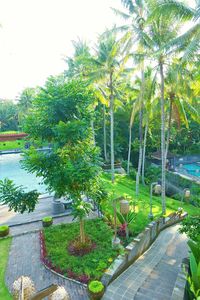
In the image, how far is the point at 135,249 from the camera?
10.7 m

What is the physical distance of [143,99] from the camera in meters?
18.3

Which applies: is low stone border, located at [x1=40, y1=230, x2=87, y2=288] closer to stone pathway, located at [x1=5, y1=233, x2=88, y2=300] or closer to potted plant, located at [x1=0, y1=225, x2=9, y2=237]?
stone pathway, located at [x1=5, y1=233, x2=88, y2=300]

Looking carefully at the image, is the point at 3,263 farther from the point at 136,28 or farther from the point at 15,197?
the point at 136,28

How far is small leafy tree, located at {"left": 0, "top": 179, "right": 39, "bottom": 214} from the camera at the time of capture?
32.3 feet

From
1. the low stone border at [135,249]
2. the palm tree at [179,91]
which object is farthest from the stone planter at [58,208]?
the palm tree at [179,91]

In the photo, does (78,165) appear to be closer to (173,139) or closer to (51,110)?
(51,110)

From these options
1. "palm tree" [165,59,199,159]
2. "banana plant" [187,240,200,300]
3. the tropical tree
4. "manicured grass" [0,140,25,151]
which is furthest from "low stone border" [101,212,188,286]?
the tropical tree

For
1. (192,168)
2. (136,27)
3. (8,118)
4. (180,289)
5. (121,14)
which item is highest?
(121,14)

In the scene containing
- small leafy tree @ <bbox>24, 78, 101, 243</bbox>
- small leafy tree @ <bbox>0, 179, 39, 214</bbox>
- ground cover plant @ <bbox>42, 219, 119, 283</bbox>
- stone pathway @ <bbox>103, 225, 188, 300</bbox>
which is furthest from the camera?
small leafy tree @ <bbox>0, 179, 39, 214</bbox>

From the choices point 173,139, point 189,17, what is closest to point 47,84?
point 189,17

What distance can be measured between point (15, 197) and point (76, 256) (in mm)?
3774

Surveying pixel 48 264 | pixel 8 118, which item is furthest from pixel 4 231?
pixel 8 118

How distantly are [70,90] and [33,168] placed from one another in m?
3.61

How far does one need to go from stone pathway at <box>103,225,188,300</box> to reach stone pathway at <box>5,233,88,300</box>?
1.32m
